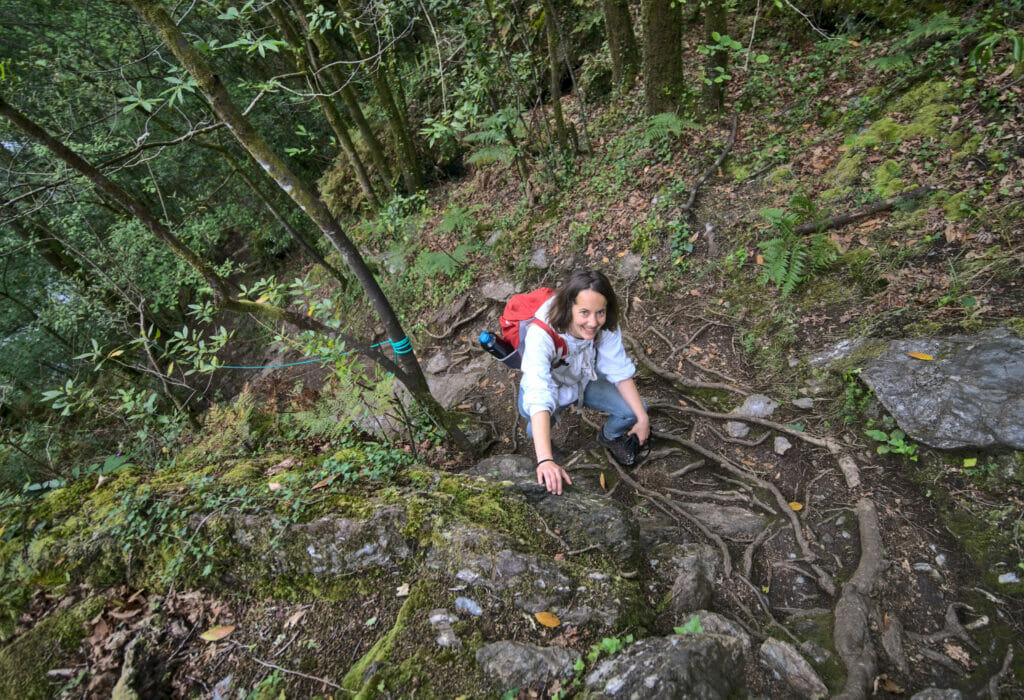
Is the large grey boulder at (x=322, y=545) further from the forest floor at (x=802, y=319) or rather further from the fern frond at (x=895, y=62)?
the fern frond at (x=895, y=62)

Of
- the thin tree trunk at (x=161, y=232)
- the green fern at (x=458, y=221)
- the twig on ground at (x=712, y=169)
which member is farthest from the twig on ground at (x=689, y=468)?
the green fern at (x=458, y=221)

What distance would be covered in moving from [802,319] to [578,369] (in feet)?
7.84

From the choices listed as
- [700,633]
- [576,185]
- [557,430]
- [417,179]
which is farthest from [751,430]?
[417,179]

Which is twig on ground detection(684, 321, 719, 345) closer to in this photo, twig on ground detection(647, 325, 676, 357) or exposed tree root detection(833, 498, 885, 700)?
twig on ground detection(647, 325, 676, 357)

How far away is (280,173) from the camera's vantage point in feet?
9.85

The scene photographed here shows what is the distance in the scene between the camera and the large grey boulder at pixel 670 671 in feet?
6.15

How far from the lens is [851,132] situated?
17.9ft

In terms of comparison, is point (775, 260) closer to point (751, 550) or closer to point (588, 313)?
point (588, 313)

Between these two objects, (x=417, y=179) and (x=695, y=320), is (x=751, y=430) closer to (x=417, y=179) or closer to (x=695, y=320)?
(x=695, y=320)

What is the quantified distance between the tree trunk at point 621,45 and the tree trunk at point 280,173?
671cm

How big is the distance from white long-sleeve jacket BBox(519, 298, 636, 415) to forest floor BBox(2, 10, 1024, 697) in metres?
1.03

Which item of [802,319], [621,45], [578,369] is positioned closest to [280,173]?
[578,369]

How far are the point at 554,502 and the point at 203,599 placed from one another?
213 cm

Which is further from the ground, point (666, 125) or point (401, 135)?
point (401, 135)
